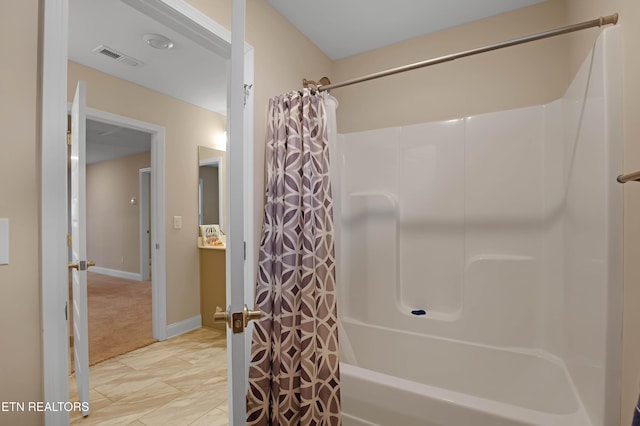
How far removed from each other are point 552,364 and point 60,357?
219 centimetres

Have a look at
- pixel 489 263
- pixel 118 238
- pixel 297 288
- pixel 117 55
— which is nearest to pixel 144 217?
pixel 118 238

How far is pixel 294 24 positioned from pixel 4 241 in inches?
76.0

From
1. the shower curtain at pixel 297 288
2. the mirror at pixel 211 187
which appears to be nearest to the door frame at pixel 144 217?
the mirror at pixel 211 187

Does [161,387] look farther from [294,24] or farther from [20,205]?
[294,24]

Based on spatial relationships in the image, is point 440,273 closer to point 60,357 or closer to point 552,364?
point 552,364

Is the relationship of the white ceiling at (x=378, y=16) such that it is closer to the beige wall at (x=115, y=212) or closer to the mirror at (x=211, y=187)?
the mirror at (x=211, y=187)

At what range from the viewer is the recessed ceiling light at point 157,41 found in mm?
2020

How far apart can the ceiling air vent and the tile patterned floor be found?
2306mm

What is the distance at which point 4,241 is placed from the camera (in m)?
0.79

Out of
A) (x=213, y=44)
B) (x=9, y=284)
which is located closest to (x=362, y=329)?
(x=9, y=284)

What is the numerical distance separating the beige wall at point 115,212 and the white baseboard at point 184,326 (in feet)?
8.00

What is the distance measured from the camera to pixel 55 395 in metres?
0.85

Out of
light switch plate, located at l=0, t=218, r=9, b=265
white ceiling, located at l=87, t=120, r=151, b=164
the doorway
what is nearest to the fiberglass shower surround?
light switch plate, located at l=0, t=218, r=9, b=265

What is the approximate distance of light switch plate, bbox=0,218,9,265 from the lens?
786 millimetres
